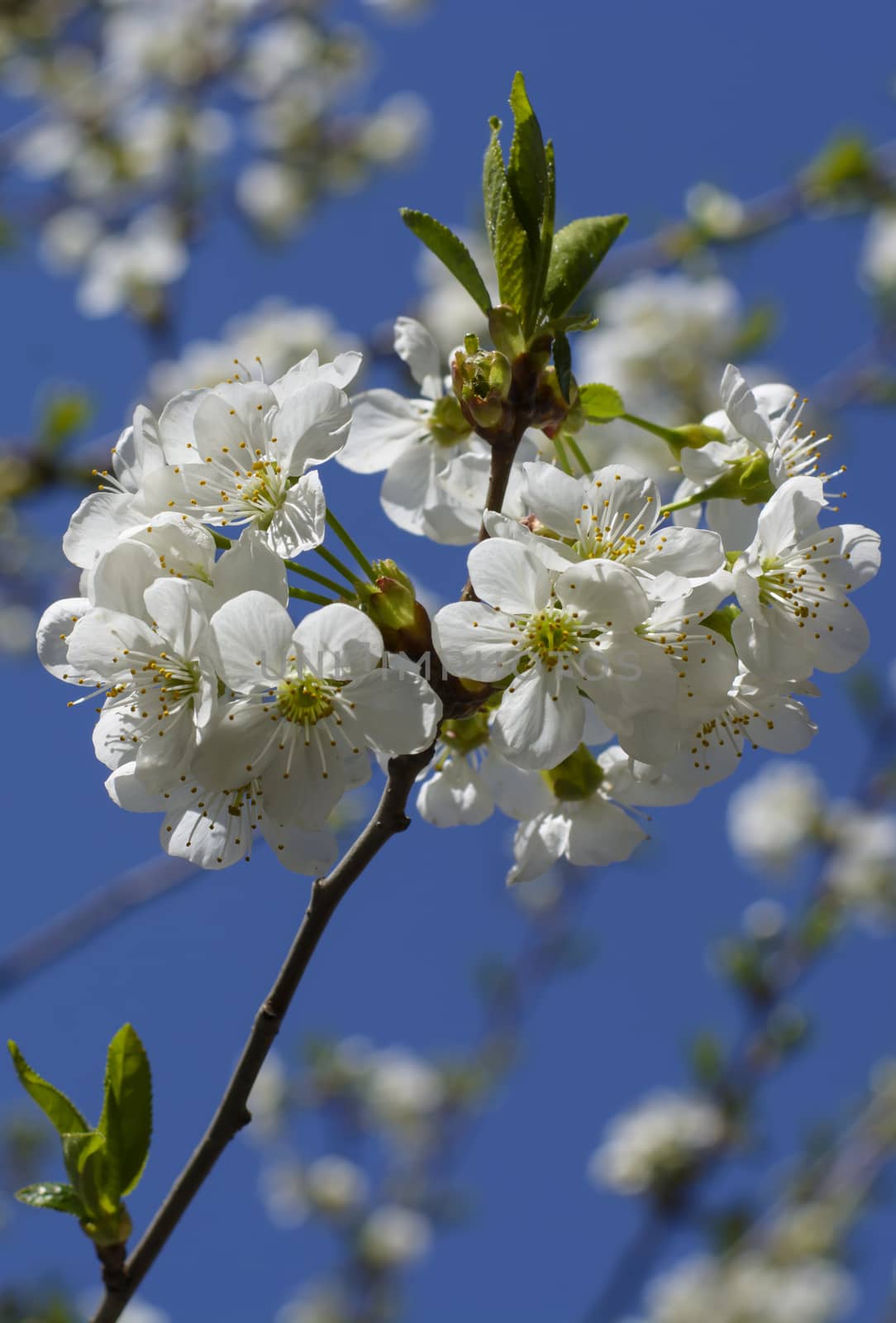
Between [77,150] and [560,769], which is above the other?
[77,150]

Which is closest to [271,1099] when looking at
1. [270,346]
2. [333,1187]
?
[333,1187]

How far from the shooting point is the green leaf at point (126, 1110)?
1398 millimetres

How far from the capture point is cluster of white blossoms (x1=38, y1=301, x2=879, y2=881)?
127cm

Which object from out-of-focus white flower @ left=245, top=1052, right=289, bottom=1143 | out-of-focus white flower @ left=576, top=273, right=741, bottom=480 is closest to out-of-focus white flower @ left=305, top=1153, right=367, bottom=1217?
out-of-focus white flower @ left=245, top=1052, right=289, bottom=1143

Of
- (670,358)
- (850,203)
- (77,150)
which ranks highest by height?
(77,150)

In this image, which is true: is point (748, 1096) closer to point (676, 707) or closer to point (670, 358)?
point (670, 358)

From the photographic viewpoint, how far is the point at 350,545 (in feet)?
4.71

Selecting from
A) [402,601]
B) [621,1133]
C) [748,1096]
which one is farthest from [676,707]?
→ [621,1133]

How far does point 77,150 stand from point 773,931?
18.9 ft

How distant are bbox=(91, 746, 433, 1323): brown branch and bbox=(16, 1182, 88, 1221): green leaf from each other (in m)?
0.10

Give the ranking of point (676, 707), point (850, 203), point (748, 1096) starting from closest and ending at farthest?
point (676, 707) → point (850, 203) → point (748, 1096)

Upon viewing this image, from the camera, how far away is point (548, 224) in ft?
4.71

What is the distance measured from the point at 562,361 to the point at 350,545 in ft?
1.09

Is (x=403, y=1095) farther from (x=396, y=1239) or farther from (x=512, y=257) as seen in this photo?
(x=512, y=257)
